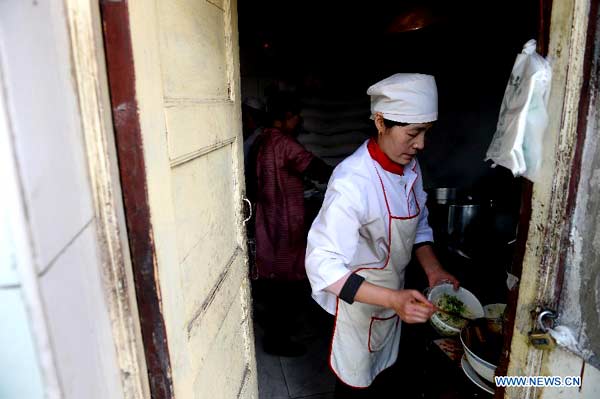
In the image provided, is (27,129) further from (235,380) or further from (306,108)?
(306,108)

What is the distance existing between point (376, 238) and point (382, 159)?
398 millimetres

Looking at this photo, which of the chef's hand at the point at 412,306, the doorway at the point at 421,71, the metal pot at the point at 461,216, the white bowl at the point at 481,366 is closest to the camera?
the white bowl at the point at 481,366

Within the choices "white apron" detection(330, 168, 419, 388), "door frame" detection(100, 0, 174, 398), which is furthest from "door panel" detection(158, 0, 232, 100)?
"white apron" detection(330, 168, 419, 388)

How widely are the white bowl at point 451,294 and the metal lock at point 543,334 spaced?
0.92 m

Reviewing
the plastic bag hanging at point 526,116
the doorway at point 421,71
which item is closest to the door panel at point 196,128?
the plastic bag hanging at point 526,116

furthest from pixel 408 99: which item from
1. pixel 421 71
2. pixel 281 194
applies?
pixel 421 71

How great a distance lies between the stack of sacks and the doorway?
1cm

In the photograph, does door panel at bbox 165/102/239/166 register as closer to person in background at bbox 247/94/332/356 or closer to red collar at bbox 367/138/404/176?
red collar at bbox 367/138/404/176

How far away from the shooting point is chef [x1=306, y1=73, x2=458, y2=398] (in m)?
1.82

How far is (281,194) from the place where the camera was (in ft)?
10.8

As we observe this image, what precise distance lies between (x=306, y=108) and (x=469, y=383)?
4.44 m

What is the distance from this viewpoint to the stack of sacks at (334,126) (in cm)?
571

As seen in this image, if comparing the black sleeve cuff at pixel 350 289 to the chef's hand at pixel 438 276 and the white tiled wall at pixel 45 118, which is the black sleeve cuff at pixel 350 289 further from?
the white tiled wall at pixel 45 118

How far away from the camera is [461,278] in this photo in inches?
112
